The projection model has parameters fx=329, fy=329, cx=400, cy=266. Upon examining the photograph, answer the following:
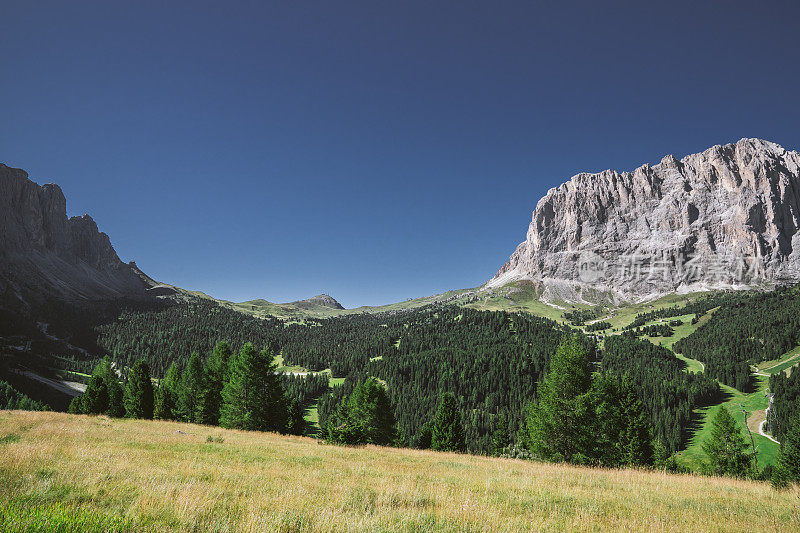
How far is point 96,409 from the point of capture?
48.1m

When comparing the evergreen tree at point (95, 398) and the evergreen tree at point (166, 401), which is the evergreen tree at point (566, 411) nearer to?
the evergreen tree at point (166, 401)

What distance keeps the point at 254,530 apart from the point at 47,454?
40.8ft

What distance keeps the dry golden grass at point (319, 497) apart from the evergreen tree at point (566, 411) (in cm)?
1204

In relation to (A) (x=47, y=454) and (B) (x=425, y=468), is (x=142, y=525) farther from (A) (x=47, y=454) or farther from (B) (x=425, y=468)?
(B) (x=425, y=468)

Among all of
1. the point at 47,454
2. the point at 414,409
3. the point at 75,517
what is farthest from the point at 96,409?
the point at 414,409

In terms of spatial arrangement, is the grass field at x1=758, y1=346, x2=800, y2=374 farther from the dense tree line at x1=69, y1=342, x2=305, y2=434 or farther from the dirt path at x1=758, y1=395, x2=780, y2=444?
the dense tree line at x1=69, y1=342, x2=305, y2=434

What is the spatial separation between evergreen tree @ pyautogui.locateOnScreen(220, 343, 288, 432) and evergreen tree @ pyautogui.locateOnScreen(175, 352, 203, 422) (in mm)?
9759

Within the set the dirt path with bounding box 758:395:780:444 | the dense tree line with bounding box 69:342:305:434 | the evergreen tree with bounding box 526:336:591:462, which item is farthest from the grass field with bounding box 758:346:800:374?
the dense tree line with bounding box 69:342:305:434

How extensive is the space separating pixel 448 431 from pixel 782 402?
14744 centimetres

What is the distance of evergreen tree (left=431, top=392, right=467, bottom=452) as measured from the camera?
42.8 meters

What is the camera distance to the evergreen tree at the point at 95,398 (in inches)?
1891

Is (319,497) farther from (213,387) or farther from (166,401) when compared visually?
(166,401)

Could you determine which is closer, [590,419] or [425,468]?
[425,468]

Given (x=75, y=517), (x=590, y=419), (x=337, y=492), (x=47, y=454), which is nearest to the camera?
(x=75, y=517)
